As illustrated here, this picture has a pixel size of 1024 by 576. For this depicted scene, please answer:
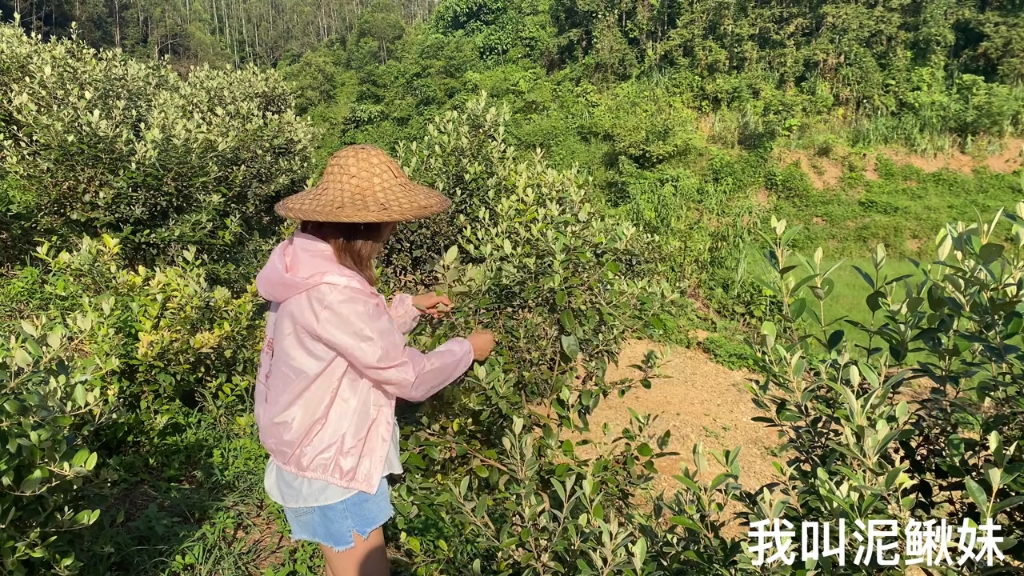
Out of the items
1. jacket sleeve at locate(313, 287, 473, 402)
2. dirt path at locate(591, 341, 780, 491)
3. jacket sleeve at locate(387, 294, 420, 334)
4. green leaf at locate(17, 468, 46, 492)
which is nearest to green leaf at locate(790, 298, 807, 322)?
jacket sleeve at locate(313, 287, 473, 402)

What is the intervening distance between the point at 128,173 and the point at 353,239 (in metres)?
3.17

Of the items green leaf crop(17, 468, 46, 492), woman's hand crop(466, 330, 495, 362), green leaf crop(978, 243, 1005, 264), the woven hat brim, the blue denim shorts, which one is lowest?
the blue denim shorts

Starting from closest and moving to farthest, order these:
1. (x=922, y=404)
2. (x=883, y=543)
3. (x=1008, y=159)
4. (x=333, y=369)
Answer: (x=883, y=543) → (x=922, y=404) → (x=333, y=369) → (x=1008, y=159)

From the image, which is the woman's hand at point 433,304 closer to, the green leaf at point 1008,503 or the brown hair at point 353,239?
the brown hair at point 353,239

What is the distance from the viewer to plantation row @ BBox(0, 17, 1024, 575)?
1.33 metres

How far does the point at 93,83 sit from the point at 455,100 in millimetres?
8569

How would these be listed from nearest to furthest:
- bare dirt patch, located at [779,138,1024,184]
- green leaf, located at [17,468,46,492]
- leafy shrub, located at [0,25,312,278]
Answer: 1. green leaf, located at [17,468,46,492]
2. leafy shrub, located at [0,25,312,278]
3. bare dirt patch, located at [779,138,1024,184]

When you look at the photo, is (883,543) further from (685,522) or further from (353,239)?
(353,239)

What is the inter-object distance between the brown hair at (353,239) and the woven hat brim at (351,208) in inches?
1.9

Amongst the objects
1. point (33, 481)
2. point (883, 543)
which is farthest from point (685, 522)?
point (33, 481)

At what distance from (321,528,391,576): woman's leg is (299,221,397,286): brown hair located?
0.77m

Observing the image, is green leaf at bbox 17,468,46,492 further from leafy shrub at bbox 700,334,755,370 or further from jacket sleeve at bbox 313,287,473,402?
leafy shrub at bbox 700,334,755,370

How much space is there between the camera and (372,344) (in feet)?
5.06

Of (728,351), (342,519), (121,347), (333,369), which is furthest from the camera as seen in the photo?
(728,351)
